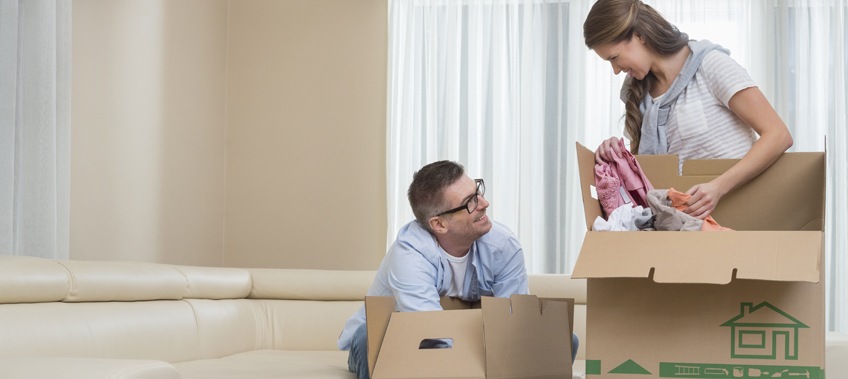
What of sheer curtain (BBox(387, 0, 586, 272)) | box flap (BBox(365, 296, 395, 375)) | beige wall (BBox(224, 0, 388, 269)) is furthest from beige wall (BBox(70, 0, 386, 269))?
box flap (BBox(365, 296, 395, 375))

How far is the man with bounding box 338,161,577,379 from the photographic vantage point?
7.38 ft

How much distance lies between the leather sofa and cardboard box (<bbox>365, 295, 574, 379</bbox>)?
0.41 meters

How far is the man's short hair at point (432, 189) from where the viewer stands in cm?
229

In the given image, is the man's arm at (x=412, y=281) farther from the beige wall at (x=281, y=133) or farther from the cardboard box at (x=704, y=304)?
the beige wall at (x=281, y=133)

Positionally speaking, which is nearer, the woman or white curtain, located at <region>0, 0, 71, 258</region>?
the woman

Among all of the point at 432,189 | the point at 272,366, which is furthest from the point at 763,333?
the point at 272,366

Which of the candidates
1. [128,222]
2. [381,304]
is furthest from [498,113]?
[381,304]

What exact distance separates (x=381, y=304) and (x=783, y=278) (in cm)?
78

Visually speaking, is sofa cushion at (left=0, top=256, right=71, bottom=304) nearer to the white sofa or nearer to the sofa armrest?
the white sofa

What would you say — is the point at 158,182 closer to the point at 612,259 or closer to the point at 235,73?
the point at 235,73

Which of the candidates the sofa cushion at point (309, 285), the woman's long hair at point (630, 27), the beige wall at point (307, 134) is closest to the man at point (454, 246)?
the woman's long hair at point (630, 27)

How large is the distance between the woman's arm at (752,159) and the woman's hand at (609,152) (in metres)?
0.15

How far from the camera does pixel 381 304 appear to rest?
1.87 meters

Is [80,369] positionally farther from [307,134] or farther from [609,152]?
[307,134]
